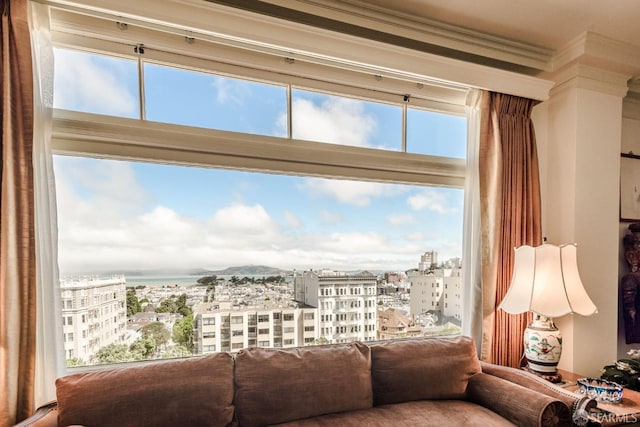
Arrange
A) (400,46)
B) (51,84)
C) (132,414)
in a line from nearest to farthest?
(132,414) < (51,84) < (400,46)

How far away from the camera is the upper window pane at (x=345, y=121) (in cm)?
223

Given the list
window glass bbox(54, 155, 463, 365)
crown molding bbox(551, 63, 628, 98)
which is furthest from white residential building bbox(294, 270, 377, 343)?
Result: crown molding bbox(551, 63, 628, 98)

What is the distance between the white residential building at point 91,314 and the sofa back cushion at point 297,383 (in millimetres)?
678

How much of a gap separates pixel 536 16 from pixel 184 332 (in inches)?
107

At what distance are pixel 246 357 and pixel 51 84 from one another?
1550 mm

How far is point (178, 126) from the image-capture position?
76.9 inches

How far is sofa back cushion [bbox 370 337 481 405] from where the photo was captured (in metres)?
1.93

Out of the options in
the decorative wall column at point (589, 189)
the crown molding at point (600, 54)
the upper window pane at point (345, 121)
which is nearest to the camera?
the upper window pane at point (345, 121)

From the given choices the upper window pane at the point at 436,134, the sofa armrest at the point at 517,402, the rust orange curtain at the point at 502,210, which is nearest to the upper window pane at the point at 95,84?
the upper window pane at the point at 436,134

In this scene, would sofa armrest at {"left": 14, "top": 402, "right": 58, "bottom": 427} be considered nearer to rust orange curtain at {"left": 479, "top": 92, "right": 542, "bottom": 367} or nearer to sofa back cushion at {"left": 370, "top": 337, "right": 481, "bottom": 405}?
sofa back cushion at {"left": 370, "top": 337, "right": 481, "bottom": 405}

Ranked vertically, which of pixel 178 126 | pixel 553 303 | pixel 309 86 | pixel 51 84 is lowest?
pixel 553 303

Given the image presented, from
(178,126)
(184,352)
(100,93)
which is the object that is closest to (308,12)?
(178,126)

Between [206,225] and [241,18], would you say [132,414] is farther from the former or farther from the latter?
[241,18]

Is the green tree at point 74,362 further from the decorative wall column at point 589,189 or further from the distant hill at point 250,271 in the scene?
Result: the decorative wall column at point 589,189
